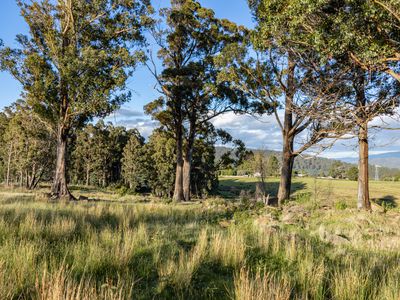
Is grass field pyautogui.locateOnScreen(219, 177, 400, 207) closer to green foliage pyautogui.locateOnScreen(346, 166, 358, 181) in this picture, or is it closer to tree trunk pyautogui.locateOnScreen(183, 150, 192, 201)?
tree trunk pyautogui.locateOnScreen(183, 150, 192, 201)

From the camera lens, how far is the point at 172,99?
896 inches

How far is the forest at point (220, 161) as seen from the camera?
13.0ft

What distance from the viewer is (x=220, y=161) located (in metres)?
27.1

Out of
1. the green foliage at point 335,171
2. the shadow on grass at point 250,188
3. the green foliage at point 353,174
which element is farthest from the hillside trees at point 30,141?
the green foliage at point 353,174

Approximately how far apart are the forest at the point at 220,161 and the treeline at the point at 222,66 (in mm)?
82

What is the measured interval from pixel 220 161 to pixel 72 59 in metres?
15.7

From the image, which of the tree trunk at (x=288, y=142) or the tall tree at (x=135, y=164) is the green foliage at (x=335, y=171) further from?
the tree trunk at (x=288, y=142)

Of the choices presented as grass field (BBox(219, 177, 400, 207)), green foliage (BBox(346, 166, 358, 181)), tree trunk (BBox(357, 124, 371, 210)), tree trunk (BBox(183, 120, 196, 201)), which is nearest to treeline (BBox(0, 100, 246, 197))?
tree trunk (BBox(183, 120, 196, 201))

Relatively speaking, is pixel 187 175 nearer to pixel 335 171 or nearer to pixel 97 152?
pixel 97 152

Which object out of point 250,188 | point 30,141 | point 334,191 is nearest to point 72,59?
point 30,141

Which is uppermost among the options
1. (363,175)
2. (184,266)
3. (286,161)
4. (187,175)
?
(286,161)

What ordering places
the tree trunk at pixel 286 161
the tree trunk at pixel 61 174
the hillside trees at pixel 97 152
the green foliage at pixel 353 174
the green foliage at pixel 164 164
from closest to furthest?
1. the tree trunk at pixel 286 161
2. the tree trunk at pixel 61 174
3. the green foliage at pixel 164 164
4. the hillside trees at pixel 97 152
5. the green foliage at pixel 353 174

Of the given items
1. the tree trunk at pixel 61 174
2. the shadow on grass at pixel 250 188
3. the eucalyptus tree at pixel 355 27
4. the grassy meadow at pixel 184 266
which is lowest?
the shadow on grass at pixel 250 188

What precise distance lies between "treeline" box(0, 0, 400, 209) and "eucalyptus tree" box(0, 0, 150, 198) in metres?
0.06
